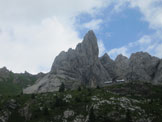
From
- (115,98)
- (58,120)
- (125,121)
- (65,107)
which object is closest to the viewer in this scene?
(125,121)

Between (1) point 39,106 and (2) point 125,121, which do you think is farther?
(1) point 39,106

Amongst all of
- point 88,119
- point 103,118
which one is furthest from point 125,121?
point 88,119

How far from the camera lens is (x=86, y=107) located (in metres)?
124

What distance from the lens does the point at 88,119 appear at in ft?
356

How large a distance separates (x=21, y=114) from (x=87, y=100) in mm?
38613

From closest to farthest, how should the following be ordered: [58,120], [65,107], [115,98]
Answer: [58,120] → [65,107] → [115,98]

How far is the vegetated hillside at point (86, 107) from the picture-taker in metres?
113

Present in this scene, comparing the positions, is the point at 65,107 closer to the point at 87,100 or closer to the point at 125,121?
the point at 87,100

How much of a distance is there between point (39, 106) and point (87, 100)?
28.6m

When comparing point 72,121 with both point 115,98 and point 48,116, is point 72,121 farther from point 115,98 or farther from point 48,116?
point 115,98

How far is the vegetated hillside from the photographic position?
4466 inches

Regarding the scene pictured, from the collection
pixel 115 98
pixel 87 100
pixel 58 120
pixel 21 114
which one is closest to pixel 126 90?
pixel 115 98

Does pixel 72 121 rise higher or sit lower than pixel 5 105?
lower

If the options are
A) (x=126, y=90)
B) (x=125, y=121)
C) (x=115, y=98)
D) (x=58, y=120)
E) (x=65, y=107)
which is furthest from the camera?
(x=126, y=90)
